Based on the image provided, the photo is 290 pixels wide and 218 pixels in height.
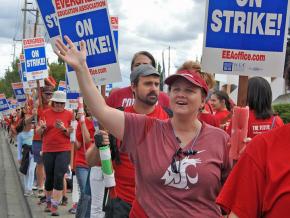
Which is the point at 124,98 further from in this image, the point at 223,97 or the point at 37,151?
the point at 37,151

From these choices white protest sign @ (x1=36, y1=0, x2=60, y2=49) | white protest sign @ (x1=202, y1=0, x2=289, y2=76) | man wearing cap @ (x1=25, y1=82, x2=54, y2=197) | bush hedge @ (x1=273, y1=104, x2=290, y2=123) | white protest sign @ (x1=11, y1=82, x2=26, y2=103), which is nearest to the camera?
white protest sign @ (x1=202, y1=0, x2=289, y2=76)

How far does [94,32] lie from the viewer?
5020 millimetres

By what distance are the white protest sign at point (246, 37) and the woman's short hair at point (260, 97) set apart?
3.90ft

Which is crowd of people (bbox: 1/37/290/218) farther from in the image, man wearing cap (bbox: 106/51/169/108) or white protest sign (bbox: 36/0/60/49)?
white protest sign (bbox: 36/0/60/49)

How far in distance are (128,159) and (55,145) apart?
16.3 feet

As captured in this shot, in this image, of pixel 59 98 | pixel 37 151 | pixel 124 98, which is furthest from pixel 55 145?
pixel 124 98

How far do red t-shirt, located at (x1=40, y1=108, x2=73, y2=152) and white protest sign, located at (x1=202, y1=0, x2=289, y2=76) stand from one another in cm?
566

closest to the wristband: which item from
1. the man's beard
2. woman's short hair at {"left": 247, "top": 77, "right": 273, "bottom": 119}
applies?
the man's beard

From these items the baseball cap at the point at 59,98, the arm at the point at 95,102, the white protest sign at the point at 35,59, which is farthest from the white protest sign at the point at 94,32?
the white protest sign at the point at 35,59

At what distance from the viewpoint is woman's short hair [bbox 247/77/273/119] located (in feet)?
16.3

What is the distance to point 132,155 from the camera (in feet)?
10.9

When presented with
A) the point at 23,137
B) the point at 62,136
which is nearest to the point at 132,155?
the point at 62,136

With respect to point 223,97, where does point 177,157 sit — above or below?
above

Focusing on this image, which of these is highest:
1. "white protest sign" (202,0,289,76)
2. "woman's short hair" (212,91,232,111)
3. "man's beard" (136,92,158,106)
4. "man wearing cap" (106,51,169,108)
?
"white protest sign" (202,0,289,76)
